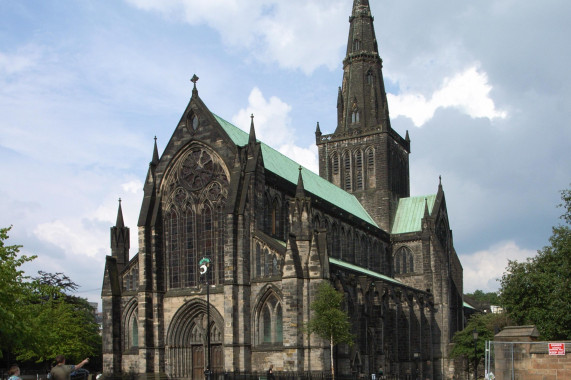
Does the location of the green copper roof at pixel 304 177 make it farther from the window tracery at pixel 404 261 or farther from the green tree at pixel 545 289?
the green tree at pixel 545 289

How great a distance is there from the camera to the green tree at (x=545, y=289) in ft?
104

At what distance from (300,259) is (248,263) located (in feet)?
10.6

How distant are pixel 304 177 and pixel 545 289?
1042 inches

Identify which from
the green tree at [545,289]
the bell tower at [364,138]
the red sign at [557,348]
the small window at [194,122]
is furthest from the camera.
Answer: the bell tower at [364,138]

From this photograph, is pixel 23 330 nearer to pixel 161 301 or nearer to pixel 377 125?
pixel 161 301

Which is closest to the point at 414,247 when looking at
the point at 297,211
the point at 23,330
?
the point at 297,211

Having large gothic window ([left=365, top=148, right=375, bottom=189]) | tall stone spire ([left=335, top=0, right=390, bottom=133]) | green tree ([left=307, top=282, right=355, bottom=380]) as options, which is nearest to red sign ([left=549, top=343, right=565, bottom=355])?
green tree ([left=307, top=282, right=355, bottom=380])

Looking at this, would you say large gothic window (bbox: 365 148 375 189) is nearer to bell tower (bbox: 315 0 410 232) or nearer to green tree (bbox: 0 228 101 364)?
bell tower (bbox: 315 0 410 232)

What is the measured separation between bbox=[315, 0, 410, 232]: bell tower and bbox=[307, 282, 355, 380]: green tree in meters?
29.3

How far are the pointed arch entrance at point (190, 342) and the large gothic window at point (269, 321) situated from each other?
3.09 m

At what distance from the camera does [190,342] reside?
43844mm

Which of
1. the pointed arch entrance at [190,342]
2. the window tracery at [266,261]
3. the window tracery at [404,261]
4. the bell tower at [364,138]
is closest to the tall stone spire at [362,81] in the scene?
the bell tower at [364,138]

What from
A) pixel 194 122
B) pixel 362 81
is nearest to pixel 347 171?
pixel 362 81

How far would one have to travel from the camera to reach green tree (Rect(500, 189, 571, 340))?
31.8 m
